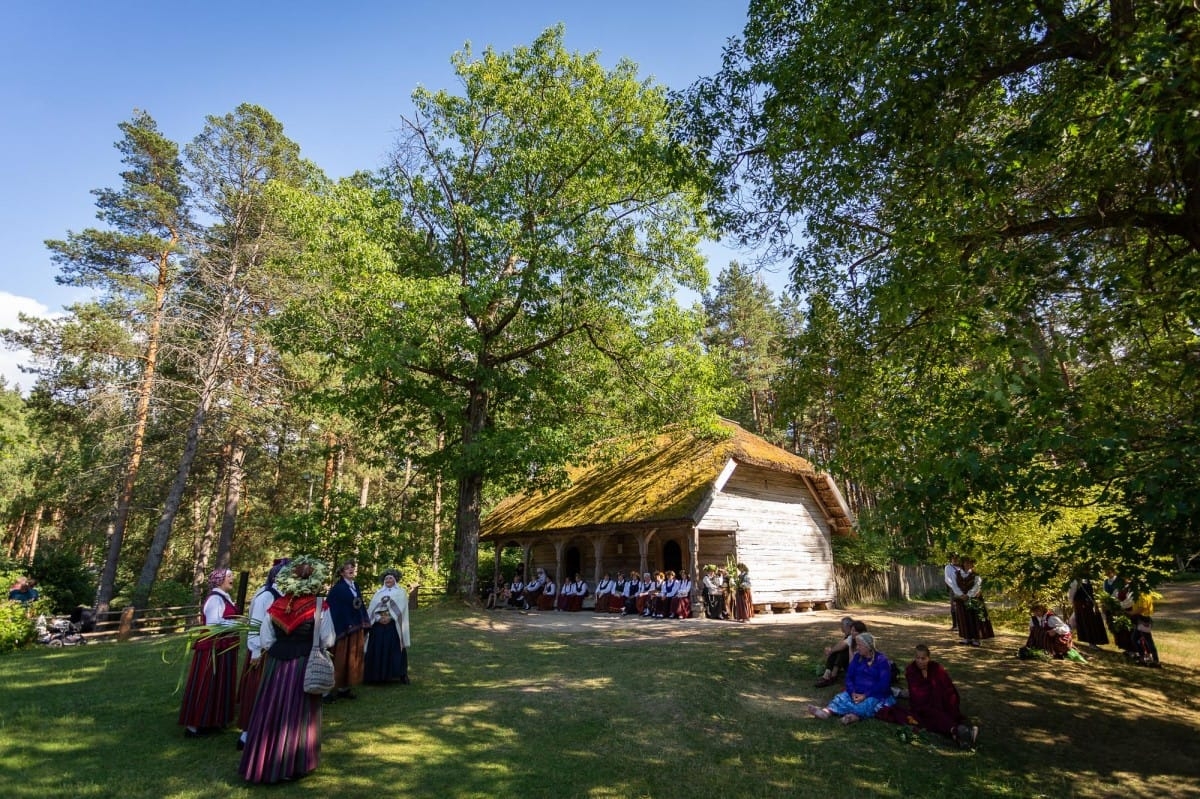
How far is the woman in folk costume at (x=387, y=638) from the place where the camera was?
8781 millimetres

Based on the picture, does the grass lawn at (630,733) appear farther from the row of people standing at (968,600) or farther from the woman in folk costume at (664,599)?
the woman in folk costume at (664,599)

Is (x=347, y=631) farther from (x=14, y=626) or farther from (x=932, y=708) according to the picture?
(x=14, y=626)

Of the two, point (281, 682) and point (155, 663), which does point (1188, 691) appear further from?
point (155, 663)

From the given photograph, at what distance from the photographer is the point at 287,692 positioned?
5410 mm

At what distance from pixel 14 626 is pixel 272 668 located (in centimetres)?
1243

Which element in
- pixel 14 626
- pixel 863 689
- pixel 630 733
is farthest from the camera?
pixel 14 626

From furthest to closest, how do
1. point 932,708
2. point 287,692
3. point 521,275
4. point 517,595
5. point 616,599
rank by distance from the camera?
point 517,595, point 616,599, point 521,275, point 932,708, point 287,692

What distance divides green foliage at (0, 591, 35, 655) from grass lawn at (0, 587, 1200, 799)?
2844 mm

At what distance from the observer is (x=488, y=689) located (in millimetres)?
8578

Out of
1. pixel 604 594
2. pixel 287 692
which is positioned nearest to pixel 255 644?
pixel 287 692

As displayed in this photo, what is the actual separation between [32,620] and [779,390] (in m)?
17.3

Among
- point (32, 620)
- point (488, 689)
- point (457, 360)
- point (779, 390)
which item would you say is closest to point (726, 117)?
point (779, 390)

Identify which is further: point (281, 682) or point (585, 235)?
point (585, 235)

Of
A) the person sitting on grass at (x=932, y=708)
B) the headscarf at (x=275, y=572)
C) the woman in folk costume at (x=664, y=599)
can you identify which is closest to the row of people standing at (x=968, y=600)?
the person sitting on grass at (x=932, y=708)
